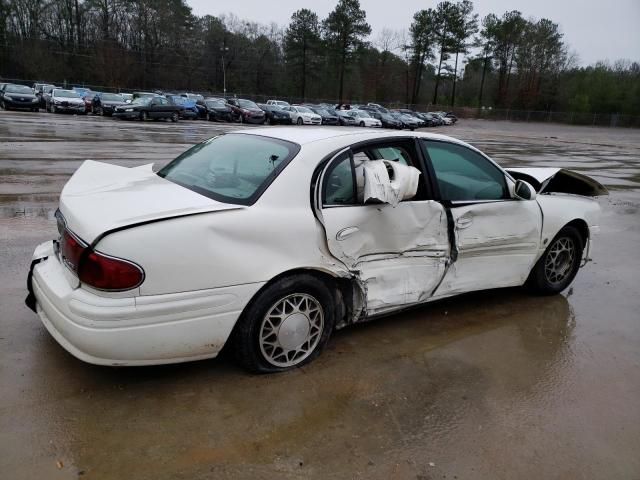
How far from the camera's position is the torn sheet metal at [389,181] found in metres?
3.53

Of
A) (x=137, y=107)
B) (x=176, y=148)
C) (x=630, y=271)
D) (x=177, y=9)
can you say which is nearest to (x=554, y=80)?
(x=177, y=9)

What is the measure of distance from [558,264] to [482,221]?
136 cm

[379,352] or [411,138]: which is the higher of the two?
[411,138]

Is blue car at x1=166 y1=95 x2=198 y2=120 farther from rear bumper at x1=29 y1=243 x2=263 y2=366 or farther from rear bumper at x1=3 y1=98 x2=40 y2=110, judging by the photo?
rear bumper at x1=29 y1=243 x2=263 y2=366

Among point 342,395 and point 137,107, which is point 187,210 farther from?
point 137,107

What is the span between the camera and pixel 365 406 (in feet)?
10.4

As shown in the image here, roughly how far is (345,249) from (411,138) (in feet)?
3.63

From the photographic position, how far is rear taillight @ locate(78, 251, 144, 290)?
2.75 metres

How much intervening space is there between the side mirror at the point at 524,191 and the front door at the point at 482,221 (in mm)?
52

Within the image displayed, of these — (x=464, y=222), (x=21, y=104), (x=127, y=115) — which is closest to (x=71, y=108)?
(x=21, y=104)

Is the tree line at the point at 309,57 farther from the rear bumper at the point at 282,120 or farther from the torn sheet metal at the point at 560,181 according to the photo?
the torn sheet metal at the point at 560,181

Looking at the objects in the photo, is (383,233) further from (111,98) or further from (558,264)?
(111,98)

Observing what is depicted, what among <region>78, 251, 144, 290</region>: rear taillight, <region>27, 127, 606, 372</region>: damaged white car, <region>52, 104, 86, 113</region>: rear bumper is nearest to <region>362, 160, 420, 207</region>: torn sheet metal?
<region>27, 127, 606, 372</region>: damaged white car

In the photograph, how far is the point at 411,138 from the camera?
4027mm
